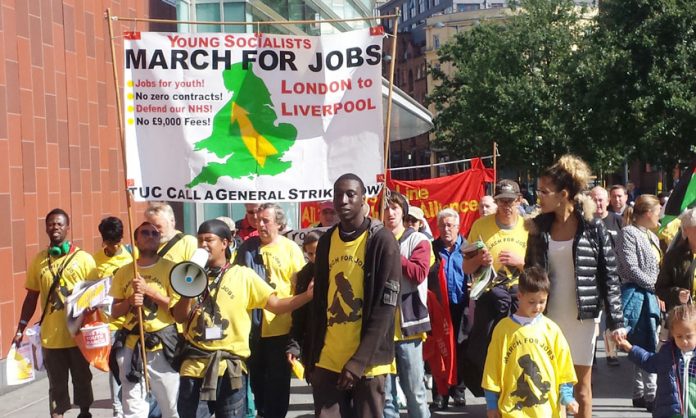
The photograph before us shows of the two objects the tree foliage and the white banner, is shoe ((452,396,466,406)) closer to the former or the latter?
the white banner

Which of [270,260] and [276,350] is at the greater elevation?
[270,260]

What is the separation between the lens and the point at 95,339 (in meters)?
7.67

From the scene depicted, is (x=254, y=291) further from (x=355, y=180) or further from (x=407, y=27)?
(x=407, y=27)

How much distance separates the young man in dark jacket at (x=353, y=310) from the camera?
17.9 feet

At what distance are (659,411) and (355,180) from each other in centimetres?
217

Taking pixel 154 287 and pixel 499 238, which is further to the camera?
pixel 499 238

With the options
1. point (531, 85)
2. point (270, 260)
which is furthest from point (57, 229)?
point (531, 85)

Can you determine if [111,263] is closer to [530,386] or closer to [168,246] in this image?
[168,246]

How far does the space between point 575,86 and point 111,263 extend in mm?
26502

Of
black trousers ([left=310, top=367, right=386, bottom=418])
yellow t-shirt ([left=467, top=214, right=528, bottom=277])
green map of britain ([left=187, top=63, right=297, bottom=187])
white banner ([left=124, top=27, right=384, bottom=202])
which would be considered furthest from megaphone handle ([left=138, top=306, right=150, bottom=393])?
yellow t-shirt ([left=467, top=214, right=528, bottom=277])

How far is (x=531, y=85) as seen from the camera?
44281 millimetres

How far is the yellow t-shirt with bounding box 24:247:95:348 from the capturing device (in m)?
7.98

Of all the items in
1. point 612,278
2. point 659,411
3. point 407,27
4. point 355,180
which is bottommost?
point 659,411

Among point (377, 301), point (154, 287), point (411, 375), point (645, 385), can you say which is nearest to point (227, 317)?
point (154, 287)
